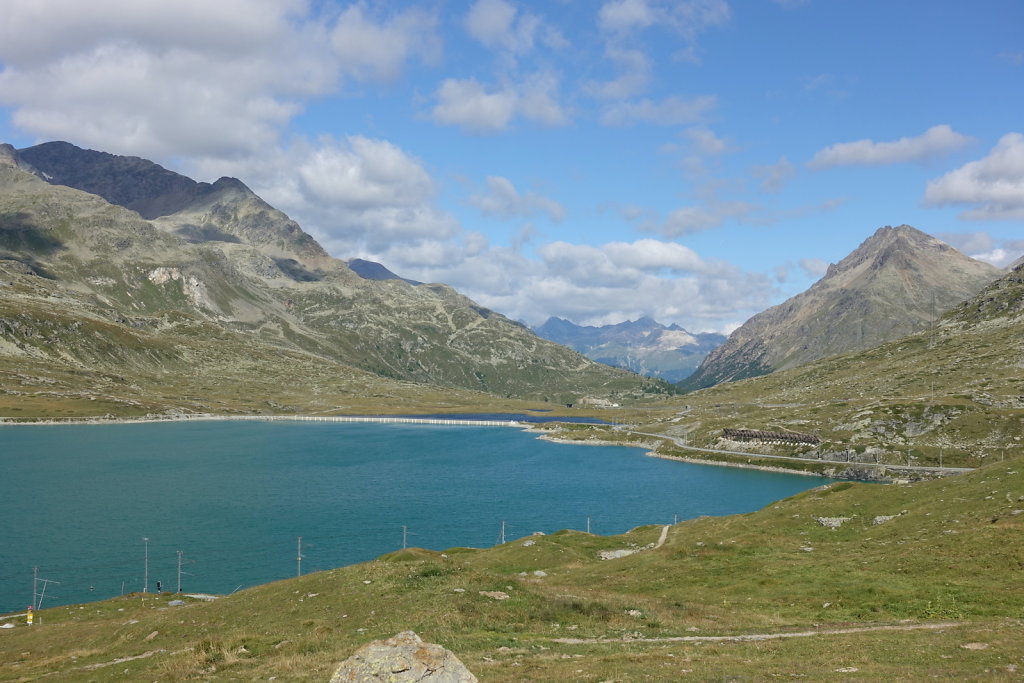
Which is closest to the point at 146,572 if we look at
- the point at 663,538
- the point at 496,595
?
the point at 663,538

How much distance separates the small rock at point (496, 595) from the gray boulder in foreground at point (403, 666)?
17586 mm

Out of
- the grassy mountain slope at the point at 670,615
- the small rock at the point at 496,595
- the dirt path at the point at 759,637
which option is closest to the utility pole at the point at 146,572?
the grassy mountain slope at the point at 670,615

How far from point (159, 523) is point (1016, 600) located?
136 metres

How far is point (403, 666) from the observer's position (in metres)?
20.3

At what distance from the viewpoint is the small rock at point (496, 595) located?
38.3 m

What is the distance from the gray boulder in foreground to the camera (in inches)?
792

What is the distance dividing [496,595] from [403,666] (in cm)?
1930

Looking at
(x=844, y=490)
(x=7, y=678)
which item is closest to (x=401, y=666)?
(x=7, y=678)

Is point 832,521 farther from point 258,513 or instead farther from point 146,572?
point 258,513

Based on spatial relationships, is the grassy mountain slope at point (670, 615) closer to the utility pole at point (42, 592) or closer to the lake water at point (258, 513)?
the utility pole at point (42, 592)

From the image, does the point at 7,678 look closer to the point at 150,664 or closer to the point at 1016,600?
the point at 150,664

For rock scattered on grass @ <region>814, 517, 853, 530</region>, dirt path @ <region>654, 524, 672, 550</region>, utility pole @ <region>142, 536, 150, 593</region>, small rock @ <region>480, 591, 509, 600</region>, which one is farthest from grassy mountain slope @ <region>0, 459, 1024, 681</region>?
utility pole @ <region>142, 536, 150, 593</region>

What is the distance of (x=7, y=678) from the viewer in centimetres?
3619

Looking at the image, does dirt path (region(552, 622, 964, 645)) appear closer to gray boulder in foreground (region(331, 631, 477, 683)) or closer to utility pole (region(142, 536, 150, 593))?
gray boulder in foreground (region(331, 631, 477, 683))
